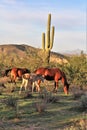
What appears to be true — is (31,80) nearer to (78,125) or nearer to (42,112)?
(42,112)

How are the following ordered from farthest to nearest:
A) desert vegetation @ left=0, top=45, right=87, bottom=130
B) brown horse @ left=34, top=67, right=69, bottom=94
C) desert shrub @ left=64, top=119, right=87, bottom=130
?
brown horse @ left=34, top=67, right=69, bottom=94, desert vegetation @ left=0, top=45, right=87, bottom=130, desert shrub @ left=64, top=119, right=87, bottom=130

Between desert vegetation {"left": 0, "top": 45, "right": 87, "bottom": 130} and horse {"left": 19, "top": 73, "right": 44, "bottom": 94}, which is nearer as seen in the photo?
desert vegetation {"left": 0, "top": 45, "right": 87, "bottom": 130}

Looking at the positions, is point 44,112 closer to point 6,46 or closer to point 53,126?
point 53,126

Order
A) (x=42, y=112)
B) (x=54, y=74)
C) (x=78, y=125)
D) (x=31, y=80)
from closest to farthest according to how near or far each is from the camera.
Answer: (x=78, y=125), (x=42, y=112), (x=31, y=80), (x=54, y=74)

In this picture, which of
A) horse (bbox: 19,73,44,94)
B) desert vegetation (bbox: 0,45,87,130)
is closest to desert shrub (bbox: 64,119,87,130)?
desert vegetation (bbox: 0,45,87,130)

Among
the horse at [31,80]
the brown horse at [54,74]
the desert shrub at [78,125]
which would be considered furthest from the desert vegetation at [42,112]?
the brown horse at [54,74]

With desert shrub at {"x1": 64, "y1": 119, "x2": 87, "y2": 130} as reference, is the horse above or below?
above

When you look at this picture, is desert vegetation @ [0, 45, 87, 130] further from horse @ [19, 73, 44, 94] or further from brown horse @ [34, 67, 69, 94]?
brown horse @ [34, 67, 69, 94]

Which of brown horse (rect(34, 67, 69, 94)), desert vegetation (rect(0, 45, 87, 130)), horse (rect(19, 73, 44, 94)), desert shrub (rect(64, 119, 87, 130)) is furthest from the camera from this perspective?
brown horse (rect(34, 67, 69, 94))

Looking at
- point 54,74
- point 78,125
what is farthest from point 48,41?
point 78,125

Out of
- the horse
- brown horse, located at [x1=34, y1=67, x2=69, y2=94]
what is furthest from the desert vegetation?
brown horse, located at [x1=34, y1=67, x2=69, y2=94]

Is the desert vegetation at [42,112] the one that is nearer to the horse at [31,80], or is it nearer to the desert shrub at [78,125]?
the desert shrub at [78,125]

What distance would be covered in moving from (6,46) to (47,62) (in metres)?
90.7

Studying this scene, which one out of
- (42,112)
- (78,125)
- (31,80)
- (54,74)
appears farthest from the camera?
(54,74)
